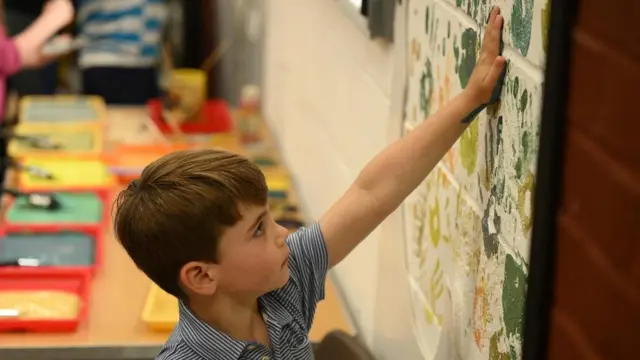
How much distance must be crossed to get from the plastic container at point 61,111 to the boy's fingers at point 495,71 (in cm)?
212

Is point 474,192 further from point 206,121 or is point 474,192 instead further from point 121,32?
point 121,32

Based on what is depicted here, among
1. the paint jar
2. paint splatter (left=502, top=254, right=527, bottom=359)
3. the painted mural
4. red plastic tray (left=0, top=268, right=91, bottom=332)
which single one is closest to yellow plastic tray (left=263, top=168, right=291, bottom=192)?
the paint jar

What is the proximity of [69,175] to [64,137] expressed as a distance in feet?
1.02

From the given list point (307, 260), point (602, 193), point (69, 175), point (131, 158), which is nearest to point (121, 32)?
point (131, 158)

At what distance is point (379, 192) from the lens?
1.32 metres

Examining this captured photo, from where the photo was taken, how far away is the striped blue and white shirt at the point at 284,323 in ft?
4.12

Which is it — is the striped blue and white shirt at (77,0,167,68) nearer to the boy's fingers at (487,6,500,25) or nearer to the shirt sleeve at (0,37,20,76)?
the shirt sleeve at (0,37,20,76)

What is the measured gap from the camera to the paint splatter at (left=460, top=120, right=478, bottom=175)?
→ 1154 mm

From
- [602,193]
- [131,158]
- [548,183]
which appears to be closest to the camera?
[602,193]

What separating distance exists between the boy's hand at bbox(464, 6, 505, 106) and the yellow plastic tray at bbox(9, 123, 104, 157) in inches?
71.4

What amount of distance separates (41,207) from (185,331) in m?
1.18

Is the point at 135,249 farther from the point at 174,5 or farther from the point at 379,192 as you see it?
the point at 174,5

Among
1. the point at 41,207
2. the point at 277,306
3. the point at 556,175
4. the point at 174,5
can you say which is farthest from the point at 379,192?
the point at 174,5

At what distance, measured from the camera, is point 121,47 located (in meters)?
3.90
